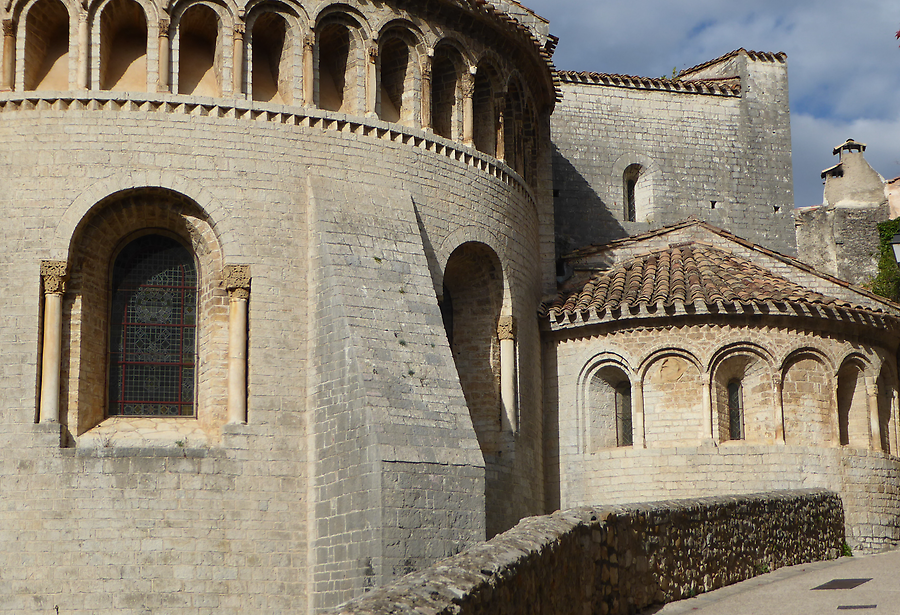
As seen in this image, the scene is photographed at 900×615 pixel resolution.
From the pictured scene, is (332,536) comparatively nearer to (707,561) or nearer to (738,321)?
(707,561)

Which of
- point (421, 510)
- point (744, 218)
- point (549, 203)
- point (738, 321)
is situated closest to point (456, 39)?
point (549, 203)

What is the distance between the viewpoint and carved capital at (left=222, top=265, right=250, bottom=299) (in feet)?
54.6

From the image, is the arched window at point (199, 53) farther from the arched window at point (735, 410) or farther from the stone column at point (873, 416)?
the stone column at point (873, 416)

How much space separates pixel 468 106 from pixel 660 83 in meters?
10.8

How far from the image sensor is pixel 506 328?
20.1 metres

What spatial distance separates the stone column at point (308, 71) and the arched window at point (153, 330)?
→ 2949 mm

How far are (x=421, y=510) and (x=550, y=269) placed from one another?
9.42 meters

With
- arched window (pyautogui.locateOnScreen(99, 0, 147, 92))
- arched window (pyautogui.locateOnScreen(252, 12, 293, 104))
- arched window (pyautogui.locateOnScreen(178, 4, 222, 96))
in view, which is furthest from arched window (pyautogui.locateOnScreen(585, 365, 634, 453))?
arched window (pyautogui.locateOnScreen(99, 0, 147, 92))

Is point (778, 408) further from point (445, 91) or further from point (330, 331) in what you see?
point (330, 331)

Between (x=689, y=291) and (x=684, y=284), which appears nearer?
(x=689, y=291)

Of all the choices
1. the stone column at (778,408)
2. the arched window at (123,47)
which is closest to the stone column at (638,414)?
the stone column at (778,408)

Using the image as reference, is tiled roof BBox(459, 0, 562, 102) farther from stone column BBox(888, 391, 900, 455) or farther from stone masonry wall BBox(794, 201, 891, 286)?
stone masonry wall BBox(794, 201, 891, 286)

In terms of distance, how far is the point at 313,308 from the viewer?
16.8m

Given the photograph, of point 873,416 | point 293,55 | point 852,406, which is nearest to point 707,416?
point 852,406
